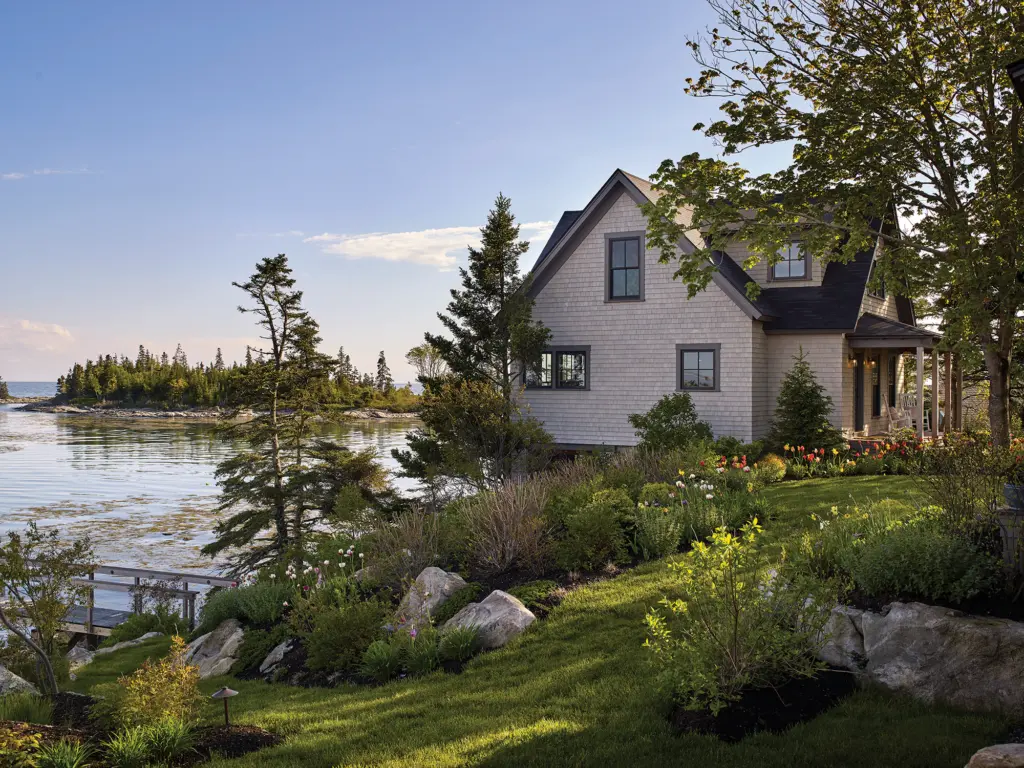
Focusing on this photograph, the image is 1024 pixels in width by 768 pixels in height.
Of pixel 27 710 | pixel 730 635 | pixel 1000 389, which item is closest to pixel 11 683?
pixel 27 710

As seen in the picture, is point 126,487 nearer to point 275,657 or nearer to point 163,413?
point 275,657

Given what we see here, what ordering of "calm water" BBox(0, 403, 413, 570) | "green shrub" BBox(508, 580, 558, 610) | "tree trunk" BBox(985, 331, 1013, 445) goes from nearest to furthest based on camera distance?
"green shrub" BBox(508, 580, 558, 610), "tree trunk" BBox(985, 331, 1013, 445), "calm water" BBox(0, 403, 413, 570)

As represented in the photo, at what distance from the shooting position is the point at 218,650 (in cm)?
981

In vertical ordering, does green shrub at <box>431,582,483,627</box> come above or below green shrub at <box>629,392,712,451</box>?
below

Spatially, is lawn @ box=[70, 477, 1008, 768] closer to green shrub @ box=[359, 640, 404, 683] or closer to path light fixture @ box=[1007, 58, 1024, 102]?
green shrub @ box=[359, 640, 404, 683]

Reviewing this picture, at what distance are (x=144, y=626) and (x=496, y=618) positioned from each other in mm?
10329

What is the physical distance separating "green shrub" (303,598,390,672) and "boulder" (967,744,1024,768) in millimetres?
5625

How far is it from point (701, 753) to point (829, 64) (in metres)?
9.98

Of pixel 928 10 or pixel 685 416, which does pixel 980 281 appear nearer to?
pixel 928 10

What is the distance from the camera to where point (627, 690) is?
5648mm

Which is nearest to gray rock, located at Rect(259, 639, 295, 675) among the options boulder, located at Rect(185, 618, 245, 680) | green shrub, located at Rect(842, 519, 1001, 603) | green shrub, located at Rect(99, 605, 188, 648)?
boulder, located at Rect(185, 618, 245, 680)

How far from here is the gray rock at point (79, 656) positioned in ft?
40.4

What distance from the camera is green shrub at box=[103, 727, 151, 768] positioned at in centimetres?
496

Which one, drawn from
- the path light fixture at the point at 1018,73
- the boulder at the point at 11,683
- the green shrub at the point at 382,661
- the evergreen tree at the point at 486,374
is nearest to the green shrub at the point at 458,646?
the green shrub at the point at 382,661
